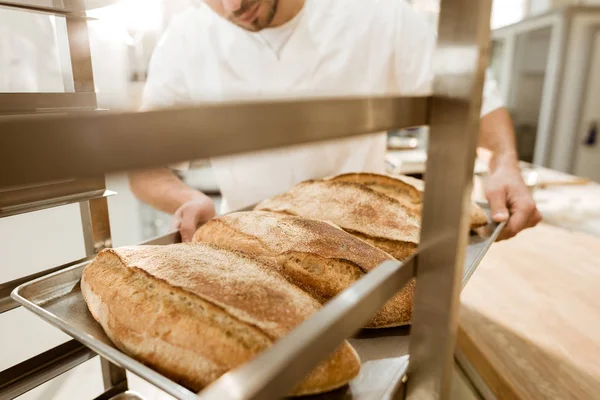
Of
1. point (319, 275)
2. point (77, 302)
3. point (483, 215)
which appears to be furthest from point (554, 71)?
point (77, 302)

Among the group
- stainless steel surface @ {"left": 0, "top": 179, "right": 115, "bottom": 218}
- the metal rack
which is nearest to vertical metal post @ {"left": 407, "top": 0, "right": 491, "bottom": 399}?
the metal rack

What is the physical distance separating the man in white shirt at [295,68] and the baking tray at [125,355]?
78cm

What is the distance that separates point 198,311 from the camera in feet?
1.77

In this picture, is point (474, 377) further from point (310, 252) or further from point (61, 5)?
point (61, 5)

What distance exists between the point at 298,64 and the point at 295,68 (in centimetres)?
2

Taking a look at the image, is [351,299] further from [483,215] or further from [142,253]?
[483,215]

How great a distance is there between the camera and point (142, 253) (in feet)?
2.27

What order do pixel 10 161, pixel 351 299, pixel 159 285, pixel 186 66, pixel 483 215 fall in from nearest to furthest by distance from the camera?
pixel 10 161
pixel 351 299
pixel 159 285
pixel 483 215
pixel 186 66

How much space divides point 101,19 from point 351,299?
27.8 inches

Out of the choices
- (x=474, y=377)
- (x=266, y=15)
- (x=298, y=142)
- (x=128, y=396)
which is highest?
(x=266, y=15)

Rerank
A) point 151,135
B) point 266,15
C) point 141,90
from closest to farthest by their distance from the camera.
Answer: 1. point 151,135
2. point 266,15
3. point 141,90

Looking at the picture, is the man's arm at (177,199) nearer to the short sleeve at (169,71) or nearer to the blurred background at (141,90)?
the blurred background at (141,90)

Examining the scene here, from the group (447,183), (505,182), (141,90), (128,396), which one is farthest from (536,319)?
(141,90)

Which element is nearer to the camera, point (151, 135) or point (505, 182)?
point (151, 135)
